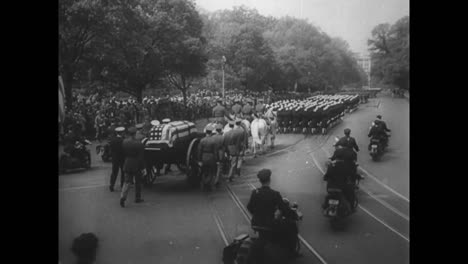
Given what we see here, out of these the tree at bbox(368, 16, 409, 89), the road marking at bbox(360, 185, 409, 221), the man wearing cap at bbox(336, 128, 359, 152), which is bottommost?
the road marking at bbox(360, 185, 409, 221)

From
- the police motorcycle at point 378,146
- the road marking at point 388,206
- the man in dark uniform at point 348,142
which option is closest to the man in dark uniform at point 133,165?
the man in dark uniform at point 348,142

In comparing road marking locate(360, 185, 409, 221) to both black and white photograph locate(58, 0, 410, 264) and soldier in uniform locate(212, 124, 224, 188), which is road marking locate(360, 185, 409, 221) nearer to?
black and white photograph locate(58, 0, 410, 264)

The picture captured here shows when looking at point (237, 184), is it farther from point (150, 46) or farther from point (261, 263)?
point (150, 46)

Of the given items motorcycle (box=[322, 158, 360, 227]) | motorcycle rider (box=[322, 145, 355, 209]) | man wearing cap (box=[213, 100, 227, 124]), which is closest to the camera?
motorcycle (box=[322, 158, 360, 227])

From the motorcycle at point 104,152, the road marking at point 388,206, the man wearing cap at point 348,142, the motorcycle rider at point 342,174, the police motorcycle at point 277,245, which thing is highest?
the man wearing cap at point 348,142

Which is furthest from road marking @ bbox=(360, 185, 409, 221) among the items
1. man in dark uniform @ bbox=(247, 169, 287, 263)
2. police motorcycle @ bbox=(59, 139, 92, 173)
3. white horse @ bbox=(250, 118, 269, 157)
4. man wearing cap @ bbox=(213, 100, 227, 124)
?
police motorcycle @ bbox=(59, 139, 92, 173)

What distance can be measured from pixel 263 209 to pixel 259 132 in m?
1.62

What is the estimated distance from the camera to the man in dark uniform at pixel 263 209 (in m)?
6.00

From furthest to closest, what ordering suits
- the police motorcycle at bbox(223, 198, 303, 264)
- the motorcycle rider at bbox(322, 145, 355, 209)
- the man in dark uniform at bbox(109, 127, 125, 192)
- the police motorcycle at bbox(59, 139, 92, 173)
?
the police motorcycle at bbox(59, 139, 92, 173) < the man in dark uniform at bbox(109, 127, 125, 192) < the motorcycle rider at bbox(322, 145, 355, 209) < the police motorcycle at bbox(223, 198, 303, 264)

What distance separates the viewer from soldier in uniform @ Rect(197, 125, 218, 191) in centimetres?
714

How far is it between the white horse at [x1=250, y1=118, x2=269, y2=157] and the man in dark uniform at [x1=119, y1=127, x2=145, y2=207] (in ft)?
4.83

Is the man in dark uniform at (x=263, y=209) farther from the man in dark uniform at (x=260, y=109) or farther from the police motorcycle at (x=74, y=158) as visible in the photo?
the police motorcycle at (x=74, y=158)

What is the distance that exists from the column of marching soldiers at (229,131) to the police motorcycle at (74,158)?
1.31 feet

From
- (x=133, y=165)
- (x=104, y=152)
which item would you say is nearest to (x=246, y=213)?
(x=133, y=165)
